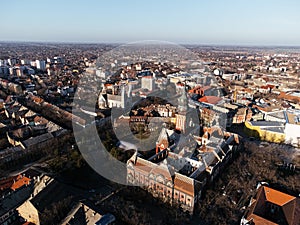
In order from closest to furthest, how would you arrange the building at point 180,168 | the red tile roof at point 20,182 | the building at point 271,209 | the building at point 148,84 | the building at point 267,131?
the building at point 271,209 → the building at point 180,168 → the red tile roof at point 20,182 → the building at point 267,131 → the building at point 148,84

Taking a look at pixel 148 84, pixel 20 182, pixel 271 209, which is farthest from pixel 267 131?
pixel 20 182

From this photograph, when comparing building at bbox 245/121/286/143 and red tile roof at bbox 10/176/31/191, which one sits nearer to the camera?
red tile roof at bbox 10/176/31/191

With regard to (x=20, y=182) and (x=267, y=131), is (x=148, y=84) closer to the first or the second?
(x=267, y=131)

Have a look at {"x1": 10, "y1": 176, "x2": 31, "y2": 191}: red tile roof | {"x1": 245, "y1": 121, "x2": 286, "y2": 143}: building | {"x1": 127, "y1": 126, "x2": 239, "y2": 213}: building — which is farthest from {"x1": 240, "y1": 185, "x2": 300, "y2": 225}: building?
{"x1": 10, "y1": 176, "x2": 31, "y2": 191}: red tile roof

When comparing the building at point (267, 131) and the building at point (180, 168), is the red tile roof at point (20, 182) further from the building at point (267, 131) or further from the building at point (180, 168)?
the building at point (267, 131)

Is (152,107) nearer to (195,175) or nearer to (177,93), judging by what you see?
(177,93)

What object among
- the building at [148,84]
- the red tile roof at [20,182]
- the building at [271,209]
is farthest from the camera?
the building at [148,84]

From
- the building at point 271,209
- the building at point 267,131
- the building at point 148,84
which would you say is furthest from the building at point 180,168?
the building at point 148,84

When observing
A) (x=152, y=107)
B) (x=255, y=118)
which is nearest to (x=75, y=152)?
(x=152, y=107)

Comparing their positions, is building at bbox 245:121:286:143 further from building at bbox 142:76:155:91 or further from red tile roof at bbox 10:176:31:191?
red tile roof at bbox 10:176:31:191

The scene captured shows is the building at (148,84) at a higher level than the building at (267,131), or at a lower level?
higher
